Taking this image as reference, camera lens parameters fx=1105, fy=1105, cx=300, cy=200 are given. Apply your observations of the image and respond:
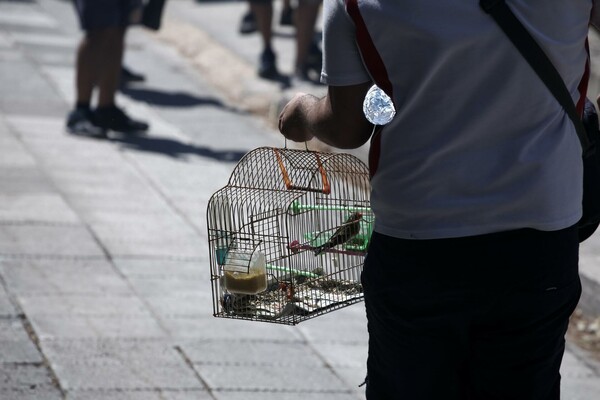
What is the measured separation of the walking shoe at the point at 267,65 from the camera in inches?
409

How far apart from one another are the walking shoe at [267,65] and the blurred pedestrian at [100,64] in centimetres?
202

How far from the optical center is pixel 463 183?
238 centimetres

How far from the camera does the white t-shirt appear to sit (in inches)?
91.4

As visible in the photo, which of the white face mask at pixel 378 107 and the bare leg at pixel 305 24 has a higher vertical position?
the white face mask at pixel 378 107

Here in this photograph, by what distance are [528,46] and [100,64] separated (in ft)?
21.5

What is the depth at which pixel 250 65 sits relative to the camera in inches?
436

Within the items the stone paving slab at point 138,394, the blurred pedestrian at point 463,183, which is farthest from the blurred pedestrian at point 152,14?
the blurred pedestrian at point 463,183

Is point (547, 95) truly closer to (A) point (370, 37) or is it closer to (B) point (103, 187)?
(A) point (370, 37)

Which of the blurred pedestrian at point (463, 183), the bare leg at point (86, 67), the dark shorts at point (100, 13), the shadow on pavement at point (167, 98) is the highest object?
the blurred pedestrian at point (463, 183)

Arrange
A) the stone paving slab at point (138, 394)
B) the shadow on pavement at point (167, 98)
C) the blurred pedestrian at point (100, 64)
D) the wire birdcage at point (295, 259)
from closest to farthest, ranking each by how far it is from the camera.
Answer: the wire birdcage at point (295, 259)
the stone paving slab at point (138, 394)
the blurred pedestrian at point (100, 64)
the shadow on pavement at point (167, 98)

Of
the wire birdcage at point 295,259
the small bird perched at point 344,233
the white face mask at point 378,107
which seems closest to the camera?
the white face mask at point 378,107

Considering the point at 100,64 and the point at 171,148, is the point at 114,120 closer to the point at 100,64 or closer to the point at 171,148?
the point at 100,64

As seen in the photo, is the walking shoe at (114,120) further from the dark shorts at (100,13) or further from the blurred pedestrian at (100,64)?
the dark shorts at (100,13)

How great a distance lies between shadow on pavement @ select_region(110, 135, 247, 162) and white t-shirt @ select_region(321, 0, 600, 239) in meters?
5.71
